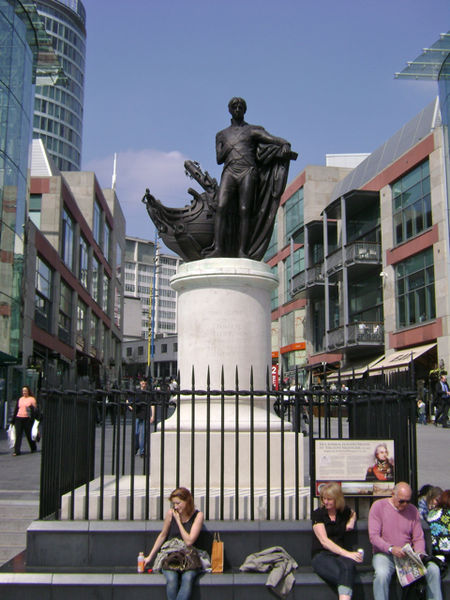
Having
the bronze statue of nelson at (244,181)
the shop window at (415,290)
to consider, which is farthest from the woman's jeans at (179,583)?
the shop window at (415,290)

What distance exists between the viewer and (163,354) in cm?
11544

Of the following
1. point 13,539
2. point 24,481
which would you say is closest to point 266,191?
point 13,539

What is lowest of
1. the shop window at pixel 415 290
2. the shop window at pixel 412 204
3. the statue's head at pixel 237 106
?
the statue's head at pixel 237 106

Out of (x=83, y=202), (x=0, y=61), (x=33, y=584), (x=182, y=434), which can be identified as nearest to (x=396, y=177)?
(x=0, y=61)

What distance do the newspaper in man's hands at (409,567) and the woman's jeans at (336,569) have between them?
1.38ft

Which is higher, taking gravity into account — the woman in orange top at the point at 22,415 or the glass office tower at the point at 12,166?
the glass office tower at the point at 12,166

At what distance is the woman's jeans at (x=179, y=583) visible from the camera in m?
5.77

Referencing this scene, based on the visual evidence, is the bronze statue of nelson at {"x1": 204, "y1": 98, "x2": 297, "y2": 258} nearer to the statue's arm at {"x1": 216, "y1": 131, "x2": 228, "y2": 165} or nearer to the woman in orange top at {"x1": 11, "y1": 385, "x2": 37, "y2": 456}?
the statue's arm at {"x1": 216, "y1": 131, "x2": 228, "y2": 165}

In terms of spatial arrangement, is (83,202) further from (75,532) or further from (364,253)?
(75,532)

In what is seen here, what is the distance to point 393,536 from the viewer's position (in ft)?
20.1

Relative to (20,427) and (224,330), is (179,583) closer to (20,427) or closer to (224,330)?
(224,330)

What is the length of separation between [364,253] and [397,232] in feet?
8.72

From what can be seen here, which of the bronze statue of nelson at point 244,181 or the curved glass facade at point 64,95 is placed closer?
the bronze statue of nelson at point 244,181

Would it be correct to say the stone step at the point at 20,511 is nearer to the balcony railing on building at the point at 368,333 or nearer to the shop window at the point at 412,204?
the shop window at the point at 412,204
